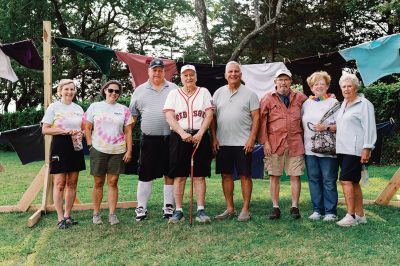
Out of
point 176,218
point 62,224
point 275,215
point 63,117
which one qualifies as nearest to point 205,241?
point 176,218

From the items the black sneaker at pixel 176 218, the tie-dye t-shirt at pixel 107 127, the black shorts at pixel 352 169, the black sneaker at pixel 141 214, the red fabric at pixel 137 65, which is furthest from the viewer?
the red fabric at pixel 137 65

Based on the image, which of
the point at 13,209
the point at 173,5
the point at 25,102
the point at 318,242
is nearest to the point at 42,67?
the point at 13,209

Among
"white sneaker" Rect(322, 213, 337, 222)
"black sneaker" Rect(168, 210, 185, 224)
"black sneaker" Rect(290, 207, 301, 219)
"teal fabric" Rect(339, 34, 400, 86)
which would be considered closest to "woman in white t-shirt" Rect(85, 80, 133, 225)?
"black sneaker" Rect(168, 210, 185, 224)

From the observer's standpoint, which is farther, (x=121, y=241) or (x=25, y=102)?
(x=25, y=102)

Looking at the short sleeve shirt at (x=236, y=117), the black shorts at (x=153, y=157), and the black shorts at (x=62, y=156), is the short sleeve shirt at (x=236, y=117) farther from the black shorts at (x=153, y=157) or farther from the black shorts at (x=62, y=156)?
the black shorts at (x=62, y=156)

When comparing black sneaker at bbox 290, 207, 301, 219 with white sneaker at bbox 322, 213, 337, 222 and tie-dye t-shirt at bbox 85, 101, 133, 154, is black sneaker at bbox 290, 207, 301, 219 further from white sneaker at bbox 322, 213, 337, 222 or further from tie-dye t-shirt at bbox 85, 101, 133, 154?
tie-dye t-shirt at bbox 85, 101, 133, 154

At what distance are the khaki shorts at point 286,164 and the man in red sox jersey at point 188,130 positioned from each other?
736mm

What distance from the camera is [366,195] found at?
6473 mm

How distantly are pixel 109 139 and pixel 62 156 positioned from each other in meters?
0.54

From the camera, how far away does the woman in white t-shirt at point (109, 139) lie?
459 cm

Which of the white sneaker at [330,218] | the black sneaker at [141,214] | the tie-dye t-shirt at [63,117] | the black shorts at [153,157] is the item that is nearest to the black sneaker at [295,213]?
the white sneaker at [330,218]

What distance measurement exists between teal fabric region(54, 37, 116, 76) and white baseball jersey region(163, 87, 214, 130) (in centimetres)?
164

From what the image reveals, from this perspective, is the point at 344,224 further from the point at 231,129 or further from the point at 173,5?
the point at 173,5

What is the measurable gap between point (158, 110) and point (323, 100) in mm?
1860
